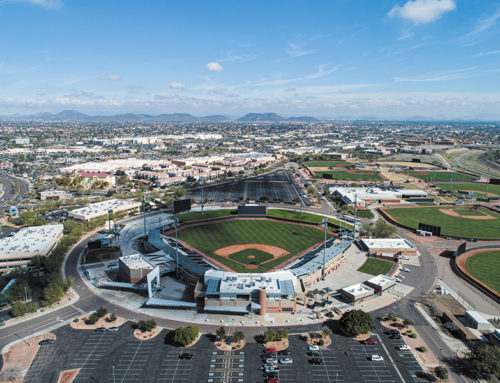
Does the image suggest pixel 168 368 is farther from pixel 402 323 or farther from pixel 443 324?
pixel 443 324

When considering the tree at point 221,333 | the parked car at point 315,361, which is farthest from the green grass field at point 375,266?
the tree at point 221,333

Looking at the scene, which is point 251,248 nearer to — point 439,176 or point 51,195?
point 51,195

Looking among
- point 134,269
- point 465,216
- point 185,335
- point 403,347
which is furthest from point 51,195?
point 465,216

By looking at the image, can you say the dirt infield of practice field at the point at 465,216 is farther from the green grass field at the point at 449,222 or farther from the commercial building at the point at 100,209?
the commercial building at the point at 100,209

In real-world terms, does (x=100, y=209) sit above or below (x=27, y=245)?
above

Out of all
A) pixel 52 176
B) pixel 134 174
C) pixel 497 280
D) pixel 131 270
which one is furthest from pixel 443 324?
pixel 52 176

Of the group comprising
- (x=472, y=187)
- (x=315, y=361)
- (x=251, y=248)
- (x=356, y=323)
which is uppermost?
(x=472, y=187)
